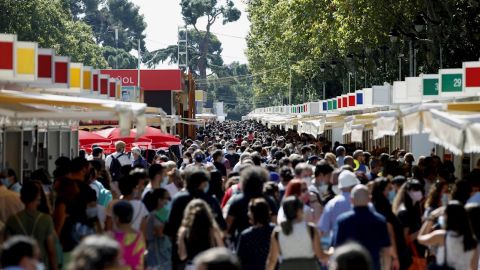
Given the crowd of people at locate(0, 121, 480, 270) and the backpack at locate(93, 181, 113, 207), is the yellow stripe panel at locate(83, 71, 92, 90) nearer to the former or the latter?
the crowd of people at locate(0, 121, 480, 270)

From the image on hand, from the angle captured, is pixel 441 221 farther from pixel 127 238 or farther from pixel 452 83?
pixel 452 83

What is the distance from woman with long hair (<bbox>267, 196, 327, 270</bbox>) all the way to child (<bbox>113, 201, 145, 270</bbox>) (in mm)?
1138

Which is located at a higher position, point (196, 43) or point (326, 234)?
point (196, 43)

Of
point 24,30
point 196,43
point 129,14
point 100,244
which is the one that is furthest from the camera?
point 196,43

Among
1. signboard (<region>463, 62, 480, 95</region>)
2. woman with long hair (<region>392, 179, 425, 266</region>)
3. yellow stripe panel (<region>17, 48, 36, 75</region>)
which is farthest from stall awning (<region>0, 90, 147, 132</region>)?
signboard (<region>463, 62, 480, 95</region>)

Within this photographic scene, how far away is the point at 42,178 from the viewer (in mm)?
14664

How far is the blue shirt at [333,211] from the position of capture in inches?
461

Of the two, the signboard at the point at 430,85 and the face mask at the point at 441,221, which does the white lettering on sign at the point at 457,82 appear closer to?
the signboard at the point at 430,85

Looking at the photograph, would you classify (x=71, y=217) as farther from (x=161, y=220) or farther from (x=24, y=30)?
(x=24, y=30)

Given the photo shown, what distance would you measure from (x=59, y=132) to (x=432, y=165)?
1202 cm

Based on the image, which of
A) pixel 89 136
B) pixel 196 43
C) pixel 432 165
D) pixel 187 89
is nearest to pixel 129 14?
pixel 196 43

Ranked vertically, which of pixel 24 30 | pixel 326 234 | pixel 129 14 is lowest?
pixel 326 234

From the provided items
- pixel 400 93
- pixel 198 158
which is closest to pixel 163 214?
pixel 198 158

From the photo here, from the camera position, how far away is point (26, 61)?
59.1 ft
